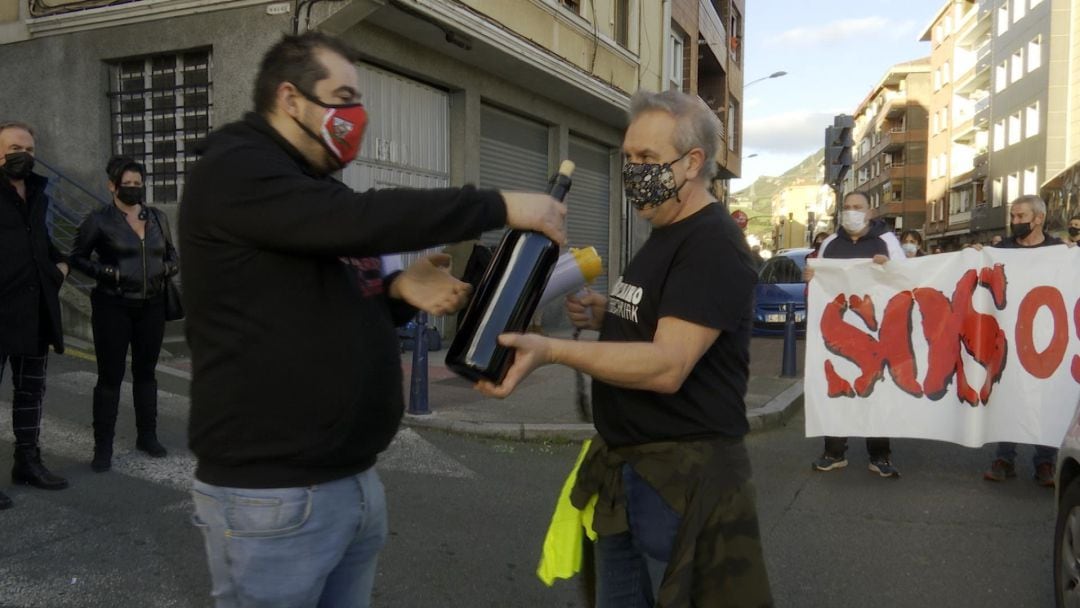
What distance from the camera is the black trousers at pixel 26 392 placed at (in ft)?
16.2

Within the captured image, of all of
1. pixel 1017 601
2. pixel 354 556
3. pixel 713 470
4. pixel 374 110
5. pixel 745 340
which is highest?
pixel 374 110

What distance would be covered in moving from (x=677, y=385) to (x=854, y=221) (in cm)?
508

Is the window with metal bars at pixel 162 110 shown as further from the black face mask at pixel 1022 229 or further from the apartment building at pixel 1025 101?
Result: the apartment building at pixel 1025 101

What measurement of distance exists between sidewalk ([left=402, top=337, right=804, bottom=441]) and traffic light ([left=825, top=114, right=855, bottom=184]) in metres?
5.79

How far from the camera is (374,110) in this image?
11.5m

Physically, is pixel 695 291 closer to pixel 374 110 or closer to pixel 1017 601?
pixel 1017 601

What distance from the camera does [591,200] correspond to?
18.1m

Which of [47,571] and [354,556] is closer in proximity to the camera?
[354,556]

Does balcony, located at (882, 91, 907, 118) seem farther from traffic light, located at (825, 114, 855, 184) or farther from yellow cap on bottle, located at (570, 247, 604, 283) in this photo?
yellow cap on bottle, located at (570, 247, 604, 283)

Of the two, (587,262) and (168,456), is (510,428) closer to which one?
(168,456)

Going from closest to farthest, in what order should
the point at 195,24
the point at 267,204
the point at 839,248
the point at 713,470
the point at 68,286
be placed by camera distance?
the point at 267,204 → the point at 713,470 → the point at 839,248 → the point at 68,286 → the point at 195,24

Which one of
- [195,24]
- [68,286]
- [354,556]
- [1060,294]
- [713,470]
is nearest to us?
[354,556]

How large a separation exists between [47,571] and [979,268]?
6.01 metres

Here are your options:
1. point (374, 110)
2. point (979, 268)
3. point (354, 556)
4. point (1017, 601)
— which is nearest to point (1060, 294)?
point (979, 268)
